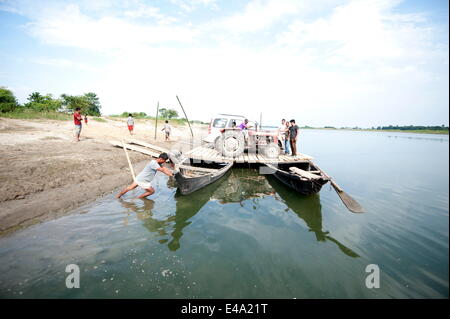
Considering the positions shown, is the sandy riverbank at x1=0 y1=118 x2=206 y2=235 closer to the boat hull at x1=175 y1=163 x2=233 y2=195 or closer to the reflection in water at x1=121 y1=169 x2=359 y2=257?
the reflection in water at x1=121 y1=169 x2=359 y2=257

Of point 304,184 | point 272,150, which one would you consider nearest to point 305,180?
point 304,184

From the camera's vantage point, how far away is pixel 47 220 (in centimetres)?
500

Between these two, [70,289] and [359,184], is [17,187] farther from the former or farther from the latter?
[359,184]

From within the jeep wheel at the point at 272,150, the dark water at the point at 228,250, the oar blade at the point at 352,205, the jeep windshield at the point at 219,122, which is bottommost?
the dark water at the point at 228,250

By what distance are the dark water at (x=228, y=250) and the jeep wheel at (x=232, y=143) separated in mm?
2931

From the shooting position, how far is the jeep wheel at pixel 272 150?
10.3 m

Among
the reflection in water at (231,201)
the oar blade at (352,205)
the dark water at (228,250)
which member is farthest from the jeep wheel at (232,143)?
the oar blade at (352,205)

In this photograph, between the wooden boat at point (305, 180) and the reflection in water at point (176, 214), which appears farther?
the wooden boat at point (305, 180)

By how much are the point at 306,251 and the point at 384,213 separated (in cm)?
482

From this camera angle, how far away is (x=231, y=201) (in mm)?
7523

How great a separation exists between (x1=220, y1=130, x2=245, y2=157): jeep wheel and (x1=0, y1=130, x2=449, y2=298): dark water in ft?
9.62

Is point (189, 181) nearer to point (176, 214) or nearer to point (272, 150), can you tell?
point (176, 214)

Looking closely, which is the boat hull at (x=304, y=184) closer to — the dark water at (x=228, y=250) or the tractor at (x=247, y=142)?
the dark water at (x=228, y=250)
